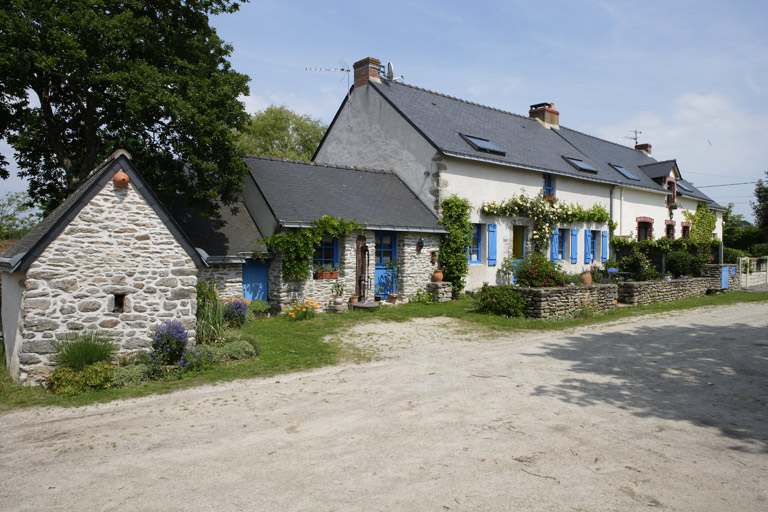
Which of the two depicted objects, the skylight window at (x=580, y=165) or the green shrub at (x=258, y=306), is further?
the skylight window at (x=580, y=165)

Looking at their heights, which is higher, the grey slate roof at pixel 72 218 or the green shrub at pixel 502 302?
the grey slate roof at pixel 72 218

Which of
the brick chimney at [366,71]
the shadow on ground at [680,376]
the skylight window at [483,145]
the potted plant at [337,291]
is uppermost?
the brick chimney at [366,71]

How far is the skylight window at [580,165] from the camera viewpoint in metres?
21.5

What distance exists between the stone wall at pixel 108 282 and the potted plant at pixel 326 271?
18.2 ft

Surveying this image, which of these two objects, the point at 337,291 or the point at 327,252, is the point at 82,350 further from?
the point at 327,252

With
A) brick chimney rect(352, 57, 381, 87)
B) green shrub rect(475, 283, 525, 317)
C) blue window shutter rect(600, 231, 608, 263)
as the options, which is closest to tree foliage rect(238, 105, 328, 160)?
brick chimney rect(352, 57, 381, 87)

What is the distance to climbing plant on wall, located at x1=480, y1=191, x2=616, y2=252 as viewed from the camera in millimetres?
18047

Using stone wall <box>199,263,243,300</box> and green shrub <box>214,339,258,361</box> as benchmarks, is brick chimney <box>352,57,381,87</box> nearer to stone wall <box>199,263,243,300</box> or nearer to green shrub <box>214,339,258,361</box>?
stone wall <box>199,263,243,300</box>

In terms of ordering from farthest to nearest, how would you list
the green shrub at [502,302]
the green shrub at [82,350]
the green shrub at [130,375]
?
the green shrub at [502,302]
the green shrub at [130,375]
the green shrub at [82,350]

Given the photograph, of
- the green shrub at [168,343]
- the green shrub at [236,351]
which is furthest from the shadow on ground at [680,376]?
the green shrub at [168,343]

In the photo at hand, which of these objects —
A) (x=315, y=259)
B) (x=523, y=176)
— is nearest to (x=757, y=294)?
(x=523, y=176)

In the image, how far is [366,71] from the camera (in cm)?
1906

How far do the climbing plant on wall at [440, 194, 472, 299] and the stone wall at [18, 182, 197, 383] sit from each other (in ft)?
32.2

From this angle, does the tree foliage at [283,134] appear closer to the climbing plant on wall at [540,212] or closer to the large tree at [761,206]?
the climbing plant on wall at [540,212]
